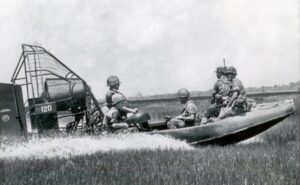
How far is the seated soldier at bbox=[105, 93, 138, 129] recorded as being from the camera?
486 inches

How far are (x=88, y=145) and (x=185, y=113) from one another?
10.1 feet

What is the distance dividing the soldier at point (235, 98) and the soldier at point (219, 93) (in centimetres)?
48

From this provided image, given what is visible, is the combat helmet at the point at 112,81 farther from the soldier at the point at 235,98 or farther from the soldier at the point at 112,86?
the soldier at the point at 235,98

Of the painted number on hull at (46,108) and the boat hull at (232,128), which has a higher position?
the painted number on hull at (46,108)

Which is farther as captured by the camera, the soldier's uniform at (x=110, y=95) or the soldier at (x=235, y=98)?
the soldier at (x=235, y=98)

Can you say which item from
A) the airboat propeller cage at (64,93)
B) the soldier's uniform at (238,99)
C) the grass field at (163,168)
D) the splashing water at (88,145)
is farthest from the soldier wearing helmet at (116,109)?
the soldier's uniform at (238,99)

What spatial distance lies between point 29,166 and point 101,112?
14.9 ft

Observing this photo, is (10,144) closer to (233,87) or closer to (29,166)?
(29,166)

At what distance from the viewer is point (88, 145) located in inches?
483

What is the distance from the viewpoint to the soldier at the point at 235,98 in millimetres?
13414

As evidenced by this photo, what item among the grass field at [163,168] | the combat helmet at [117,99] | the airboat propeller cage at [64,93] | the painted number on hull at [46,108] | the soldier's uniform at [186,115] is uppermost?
the airboat propeller cage at [64,93]

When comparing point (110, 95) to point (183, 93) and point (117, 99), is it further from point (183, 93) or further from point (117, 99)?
point (183, 93)

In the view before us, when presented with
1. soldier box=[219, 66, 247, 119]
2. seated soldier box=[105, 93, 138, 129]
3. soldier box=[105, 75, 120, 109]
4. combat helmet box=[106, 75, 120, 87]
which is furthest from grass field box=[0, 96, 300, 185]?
soldier box=[219, 66, 247, 119]

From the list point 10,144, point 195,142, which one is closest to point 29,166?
point 10,144
